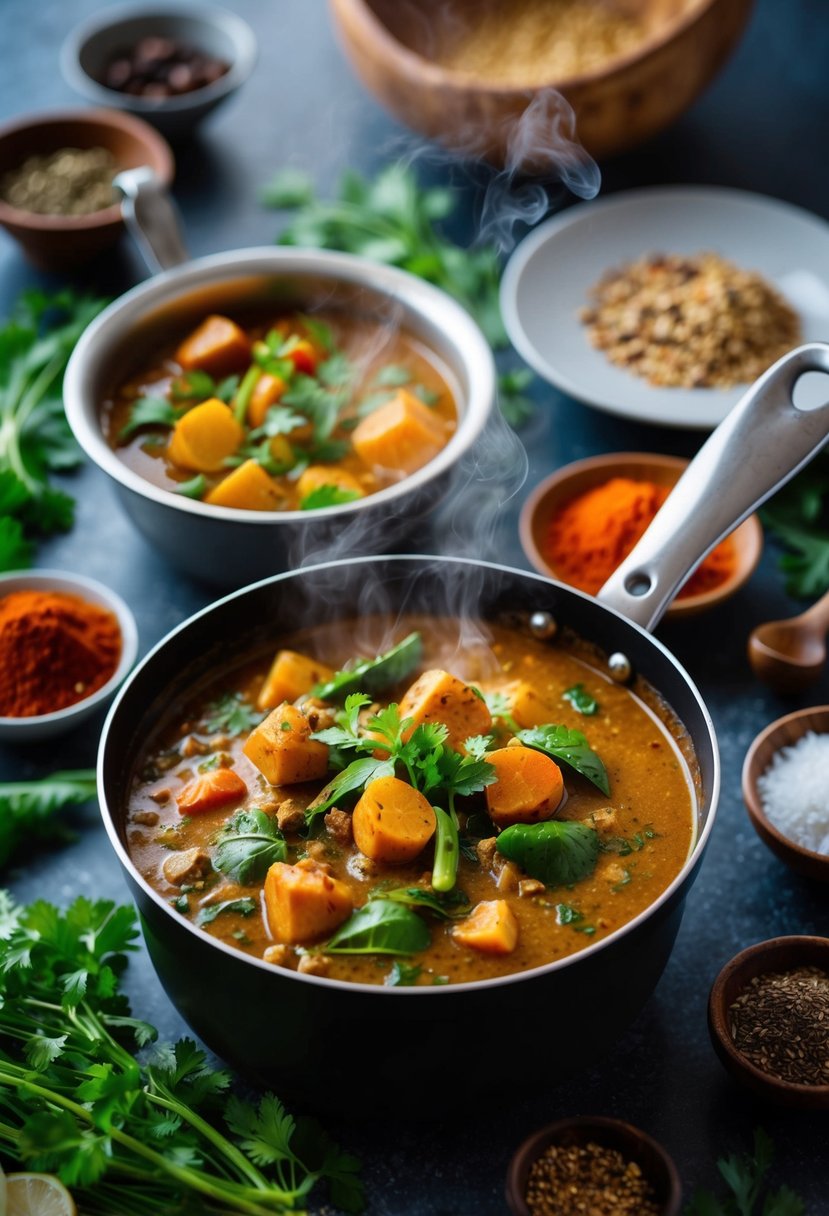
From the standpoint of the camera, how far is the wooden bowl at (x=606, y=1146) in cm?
205

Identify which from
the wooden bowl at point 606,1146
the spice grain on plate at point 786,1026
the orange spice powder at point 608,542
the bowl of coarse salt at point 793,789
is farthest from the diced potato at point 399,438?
the wooden bowl at point 606,1146

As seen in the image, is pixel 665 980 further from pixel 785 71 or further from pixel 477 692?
pixel 785 71

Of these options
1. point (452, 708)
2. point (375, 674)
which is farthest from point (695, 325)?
point (452, 708)

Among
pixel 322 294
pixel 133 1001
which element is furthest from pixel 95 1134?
pixel 322 294

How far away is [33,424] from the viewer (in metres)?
3.77

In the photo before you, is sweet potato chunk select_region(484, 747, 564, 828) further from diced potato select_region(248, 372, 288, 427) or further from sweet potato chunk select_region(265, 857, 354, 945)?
diced potato select_region(248, 372, 288, 427)

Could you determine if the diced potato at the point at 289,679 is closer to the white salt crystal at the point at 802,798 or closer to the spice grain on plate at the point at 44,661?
the spice grain on plate at the point at 44,661

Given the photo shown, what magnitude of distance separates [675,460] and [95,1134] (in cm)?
210

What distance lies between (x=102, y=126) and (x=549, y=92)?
149cm

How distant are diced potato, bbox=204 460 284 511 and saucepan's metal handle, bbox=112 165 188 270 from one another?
2.86 ft

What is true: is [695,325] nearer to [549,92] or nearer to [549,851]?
[549,92]

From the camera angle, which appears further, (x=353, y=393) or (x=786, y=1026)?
(x=353, y=393)

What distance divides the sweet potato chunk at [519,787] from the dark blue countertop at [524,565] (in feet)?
1.30

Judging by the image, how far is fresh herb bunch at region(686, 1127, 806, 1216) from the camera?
2.13 metres
